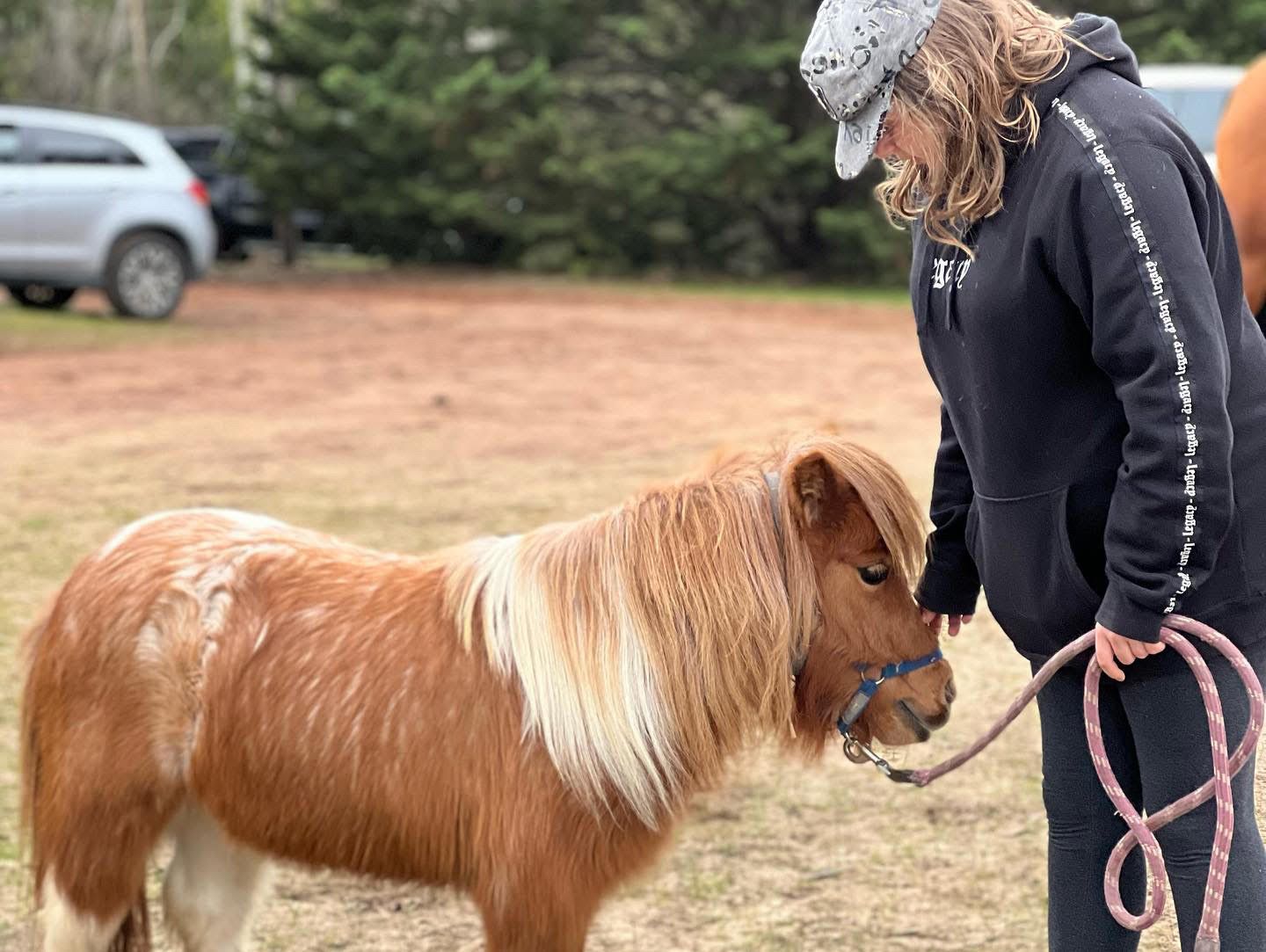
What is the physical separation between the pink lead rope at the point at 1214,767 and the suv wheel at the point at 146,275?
13826 mm

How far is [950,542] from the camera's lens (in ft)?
8.87

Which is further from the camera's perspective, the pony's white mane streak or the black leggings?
the pony's white mane streak

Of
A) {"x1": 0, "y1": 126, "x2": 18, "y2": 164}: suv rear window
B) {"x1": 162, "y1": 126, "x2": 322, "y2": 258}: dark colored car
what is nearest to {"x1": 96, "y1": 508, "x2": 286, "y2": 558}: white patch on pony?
{"x1": 0, "y1": 126, "x2": 18, "y2": 164}: suv rear window

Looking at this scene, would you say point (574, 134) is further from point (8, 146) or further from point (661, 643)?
point (661, 643)

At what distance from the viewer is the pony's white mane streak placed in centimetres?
267

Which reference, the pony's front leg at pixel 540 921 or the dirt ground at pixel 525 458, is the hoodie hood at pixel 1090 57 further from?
the pony's front leg at pixel 540 921

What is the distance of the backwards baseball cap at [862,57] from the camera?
215 cm

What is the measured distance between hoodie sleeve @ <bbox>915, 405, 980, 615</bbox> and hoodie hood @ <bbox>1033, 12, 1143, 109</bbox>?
0.68 meters

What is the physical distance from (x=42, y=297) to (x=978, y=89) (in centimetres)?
1524

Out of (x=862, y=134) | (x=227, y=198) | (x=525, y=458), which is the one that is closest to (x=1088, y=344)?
(x=862, y=134)

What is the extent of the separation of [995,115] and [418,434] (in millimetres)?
8096

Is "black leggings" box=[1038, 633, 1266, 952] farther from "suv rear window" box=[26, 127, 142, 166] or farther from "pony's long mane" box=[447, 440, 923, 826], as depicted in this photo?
"suv rear window" box=[26, 127, 142, 166]

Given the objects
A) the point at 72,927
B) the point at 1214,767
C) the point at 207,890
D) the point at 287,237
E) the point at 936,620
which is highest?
the point at 1214,767

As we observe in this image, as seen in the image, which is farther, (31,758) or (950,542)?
(31,758)
